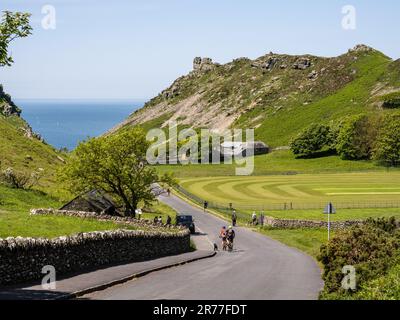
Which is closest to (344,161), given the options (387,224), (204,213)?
(204,213)

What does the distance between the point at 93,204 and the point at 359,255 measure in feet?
79.6

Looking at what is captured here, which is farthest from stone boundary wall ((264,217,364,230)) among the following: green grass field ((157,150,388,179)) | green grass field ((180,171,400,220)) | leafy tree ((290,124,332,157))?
leafy tree ((290,124,332,157))

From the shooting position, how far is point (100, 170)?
169 feet

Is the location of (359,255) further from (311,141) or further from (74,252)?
(311,141)

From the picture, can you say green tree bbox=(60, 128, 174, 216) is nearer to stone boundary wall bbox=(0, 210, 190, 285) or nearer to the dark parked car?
the dark parked car

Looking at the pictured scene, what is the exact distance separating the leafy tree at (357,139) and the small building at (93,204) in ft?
336

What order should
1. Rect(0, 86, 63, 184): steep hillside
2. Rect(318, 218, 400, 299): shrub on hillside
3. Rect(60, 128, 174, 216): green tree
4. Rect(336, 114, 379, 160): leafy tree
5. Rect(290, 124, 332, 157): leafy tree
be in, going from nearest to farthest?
1. Rect(318, 218, 400, 299): shrub on hillside
2. Rect(60, 128, 174, 216): green tree
3. Rect(0, 86, 63, 184): steep hillside
4. Rect(336, 114, 379, 160): leafy tree
5. Rect(290, 124, 332, 157): leafy tree

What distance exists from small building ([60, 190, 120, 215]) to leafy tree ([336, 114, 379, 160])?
102 meters

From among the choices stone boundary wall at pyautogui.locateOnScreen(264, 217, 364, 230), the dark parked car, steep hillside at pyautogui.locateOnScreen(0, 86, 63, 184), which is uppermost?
steep hillside at pyautogui.locateOnScreen(0, 86, 63, 184)

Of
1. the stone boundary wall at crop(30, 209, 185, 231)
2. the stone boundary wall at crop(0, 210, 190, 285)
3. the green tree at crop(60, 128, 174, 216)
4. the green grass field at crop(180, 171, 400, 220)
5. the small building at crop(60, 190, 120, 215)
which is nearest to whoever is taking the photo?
the stone boundary wall at crop(0, 210, 190, 285)

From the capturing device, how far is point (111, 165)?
2014 inches

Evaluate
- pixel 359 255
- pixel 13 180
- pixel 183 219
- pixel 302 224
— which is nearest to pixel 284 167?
pixel 302 224

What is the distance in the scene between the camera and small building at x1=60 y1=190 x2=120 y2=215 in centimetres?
4316
